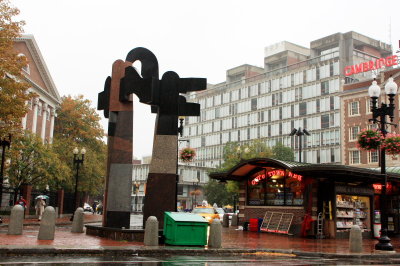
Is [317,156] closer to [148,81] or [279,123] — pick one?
[279,123]

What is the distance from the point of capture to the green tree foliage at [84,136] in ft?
178

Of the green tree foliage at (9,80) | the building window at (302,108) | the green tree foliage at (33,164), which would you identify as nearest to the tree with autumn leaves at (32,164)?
the green tree foliage at (33,164)

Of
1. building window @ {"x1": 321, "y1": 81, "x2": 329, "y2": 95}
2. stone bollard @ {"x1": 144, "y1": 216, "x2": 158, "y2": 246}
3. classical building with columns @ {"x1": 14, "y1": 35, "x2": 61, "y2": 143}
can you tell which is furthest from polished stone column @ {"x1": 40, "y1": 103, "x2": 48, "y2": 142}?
building window @ {"x1": 321, "y1": 81, "x2": 329, "y2": 95}

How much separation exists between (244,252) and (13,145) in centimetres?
2389

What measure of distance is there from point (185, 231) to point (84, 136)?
46148 millimetres

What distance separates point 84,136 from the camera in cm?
5975

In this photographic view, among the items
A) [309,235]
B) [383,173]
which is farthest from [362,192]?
[383,173]

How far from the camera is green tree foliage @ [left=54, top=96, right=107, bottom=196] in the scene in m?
54.4

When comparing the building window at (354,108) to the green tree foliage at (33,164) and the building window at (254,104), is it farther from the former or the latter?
the building window at (254,104)

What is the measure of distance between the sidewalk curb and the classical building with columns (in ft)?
152

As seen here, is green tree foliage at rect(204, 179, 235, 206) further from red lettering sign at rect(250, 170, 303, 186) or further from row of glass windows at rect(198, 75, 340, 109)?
red lettering sign at rect(250, 170, 303, 186)

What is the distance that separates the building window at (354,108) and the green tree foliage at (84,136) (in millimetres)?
32251

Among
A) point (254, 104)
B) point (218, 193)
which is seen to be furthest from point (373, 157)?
point (254, 104)

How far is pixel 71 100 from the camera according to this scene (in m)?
63.2
